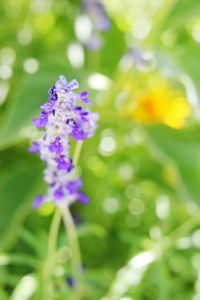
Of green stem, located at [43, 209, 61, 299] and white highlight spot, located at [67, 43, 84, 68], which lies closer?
green stem, located at [43, 209, 61, 299]

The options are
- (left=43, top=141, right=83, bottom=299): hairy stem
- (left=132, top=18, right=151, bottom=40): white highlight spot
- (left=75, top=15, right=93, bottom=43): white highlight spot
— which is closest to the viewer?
(left=43, top=141, right=83, bottom=299): hairy stem

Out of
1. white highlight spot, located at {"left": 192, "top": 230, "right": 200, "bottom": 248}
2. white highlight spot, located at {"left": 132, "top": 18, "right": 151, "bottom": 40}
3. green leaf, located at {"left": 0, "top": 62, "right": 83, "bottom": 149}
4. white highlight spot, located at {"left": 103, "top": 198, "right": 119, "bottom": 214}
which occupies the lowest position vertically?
white highlight spot, located at {"left": 192, "top": 230, "right": 200, "bottom": 248}

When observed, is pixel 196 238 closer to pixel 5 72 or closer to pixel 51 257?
pixel 51 257

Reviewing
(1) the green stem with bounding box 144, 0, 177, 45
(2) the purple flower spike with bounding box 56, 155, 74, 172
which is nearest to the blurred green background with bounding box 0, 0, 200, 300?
(1) the green stem with bounding box 144, 0, 177, 45

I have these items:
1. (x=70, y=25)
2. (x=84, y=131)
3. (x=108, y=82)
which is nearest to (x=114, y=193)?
(x=108, y=82)

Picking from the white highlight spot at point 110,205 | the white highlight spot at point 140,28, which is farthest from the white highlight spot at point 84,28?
the white highlight spot at point 110,205

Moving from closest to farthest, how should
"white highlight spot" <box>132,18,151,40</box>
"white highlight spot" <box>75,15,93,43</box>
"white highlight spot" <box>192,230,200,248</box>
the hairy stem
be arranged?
the hairy stem
"white highlight spot" <box>192,230,200,248</box>
"white highlight spot" <box>75,15,93,43</box>
"white highlight spot" <box>132,18,151,40</box>

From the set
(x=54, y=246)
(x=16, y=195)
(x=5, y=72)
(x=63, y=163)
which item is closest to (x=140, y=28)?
(x=5, y=72)

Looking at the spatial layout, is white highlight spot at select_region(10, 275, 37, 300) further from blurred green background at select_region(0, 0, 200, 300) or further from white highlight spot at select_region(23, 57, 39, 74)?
white highlight spot at select_region(23, 57, 39, 74)

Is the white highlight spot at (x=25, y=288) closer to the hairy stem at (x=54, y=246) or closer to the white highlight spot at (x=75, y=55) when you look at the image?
the hairy stem at (x=54, y=246)
